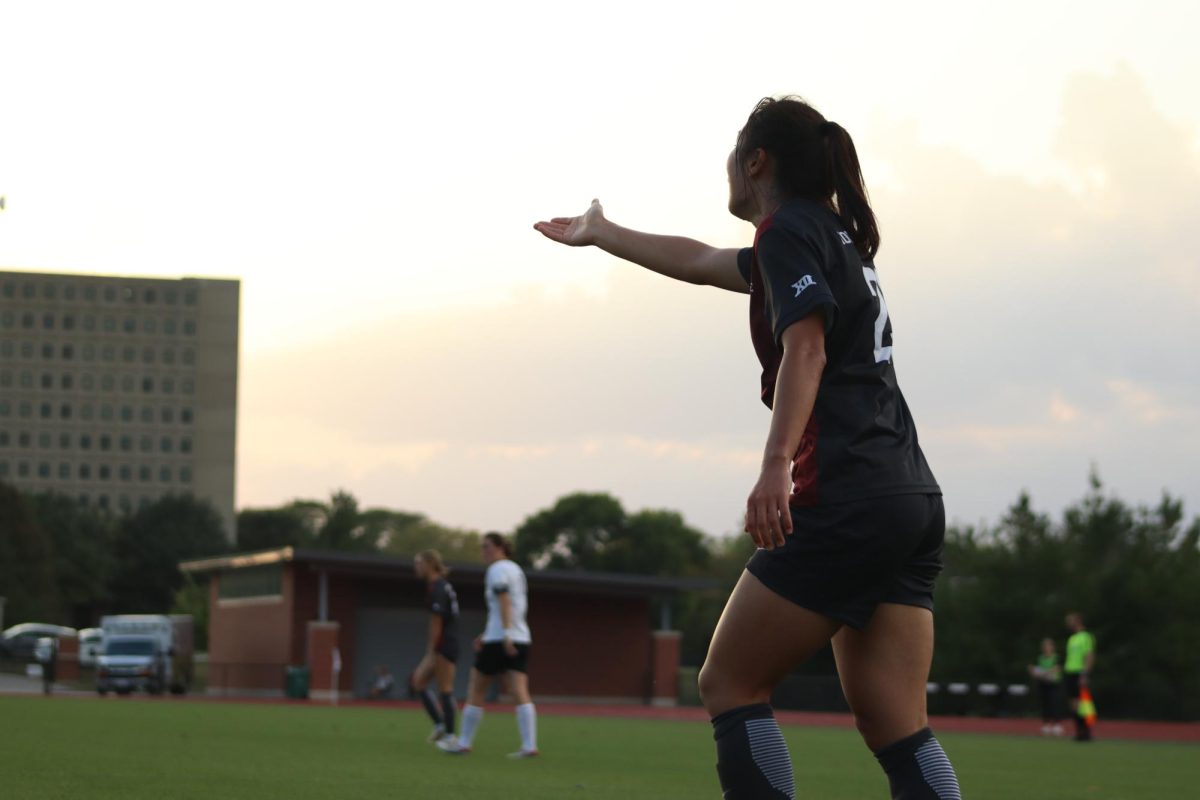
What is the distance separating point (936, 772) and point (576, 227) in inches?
74.6

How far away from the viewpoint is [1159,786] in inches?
520

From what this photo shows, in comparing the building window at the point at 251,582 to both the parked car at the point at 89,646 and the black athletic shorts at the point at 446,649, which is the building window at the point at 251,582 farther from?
the black athletic shorts at the point at 446,649

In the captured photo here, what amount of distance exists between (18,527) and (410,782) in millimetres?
90887

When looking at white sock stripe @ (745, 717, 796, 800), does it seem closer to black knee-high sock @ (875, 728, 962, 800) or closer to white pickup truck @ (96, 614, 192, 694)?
black knee-high sock @ (875, 728, 962, 800)

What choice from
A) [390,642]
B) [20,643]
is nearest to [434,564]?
[390,642]

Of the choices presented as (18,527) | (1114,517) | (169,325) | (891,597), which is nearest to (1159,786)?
(891,597)

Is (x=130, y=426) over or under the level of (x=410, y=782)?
over

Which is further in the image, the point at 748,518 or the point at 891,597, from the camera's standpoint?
the point at 891,597

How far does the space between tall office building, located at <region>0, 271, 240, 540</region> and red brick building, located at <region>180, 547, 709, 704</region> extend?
10832 cm

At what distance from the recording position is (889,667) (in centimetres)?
418

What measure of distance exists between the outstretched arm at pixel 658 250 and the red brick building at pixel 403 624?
40405mm

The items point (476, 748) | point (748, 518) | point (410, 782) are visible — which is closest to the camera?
point (748, 518)

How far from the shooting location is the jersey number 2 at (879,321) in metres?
4.14

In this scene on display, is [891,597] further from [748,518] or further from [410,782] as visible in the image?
[410,782]
